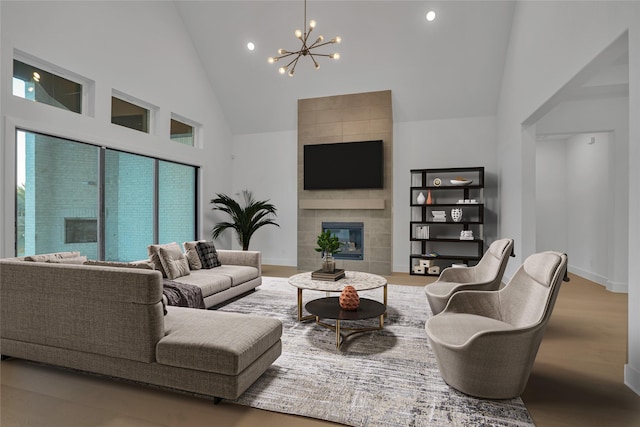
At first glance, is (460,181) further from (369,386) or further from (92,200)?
(92,200)

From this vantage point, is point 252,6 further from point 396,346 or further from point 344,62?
point 396,346

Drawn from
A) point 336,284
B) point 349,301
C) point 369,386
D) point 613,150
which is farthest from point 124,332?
point 613,150

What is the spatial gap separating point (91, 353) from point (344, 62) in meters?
5.83

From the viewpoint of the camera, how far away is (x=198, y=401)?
7.11ft

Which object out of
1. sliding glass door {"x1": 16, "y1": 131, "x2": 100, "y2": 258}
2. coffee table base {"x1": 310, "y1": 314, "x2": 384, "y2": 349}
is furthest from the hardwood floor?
sliding glass door {"x1": 16, "y1": 131, "x2": 100, "y2": 258}

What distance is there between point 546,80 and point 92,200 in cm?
574

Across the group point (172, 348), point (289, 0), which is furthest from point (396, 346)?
point (289, 0)

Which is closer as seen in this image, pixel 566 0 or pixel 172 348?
pixel 172 348

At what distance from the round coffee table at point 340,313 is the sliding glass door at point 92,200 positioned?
3.29 m

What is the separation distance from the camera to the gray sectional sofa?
2125 millimetres

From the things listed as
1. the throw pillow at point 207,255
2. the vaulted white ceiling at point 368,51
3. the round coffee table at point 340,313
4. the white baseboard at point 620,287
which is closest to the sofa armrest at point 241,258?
the throw pillow at point 207,255

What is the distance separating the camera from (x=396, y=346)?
3.05 metres

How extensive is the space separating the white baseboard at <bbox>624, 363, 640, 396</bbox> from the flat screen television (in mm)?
4794

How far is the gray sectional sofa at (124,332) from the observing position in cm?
212
